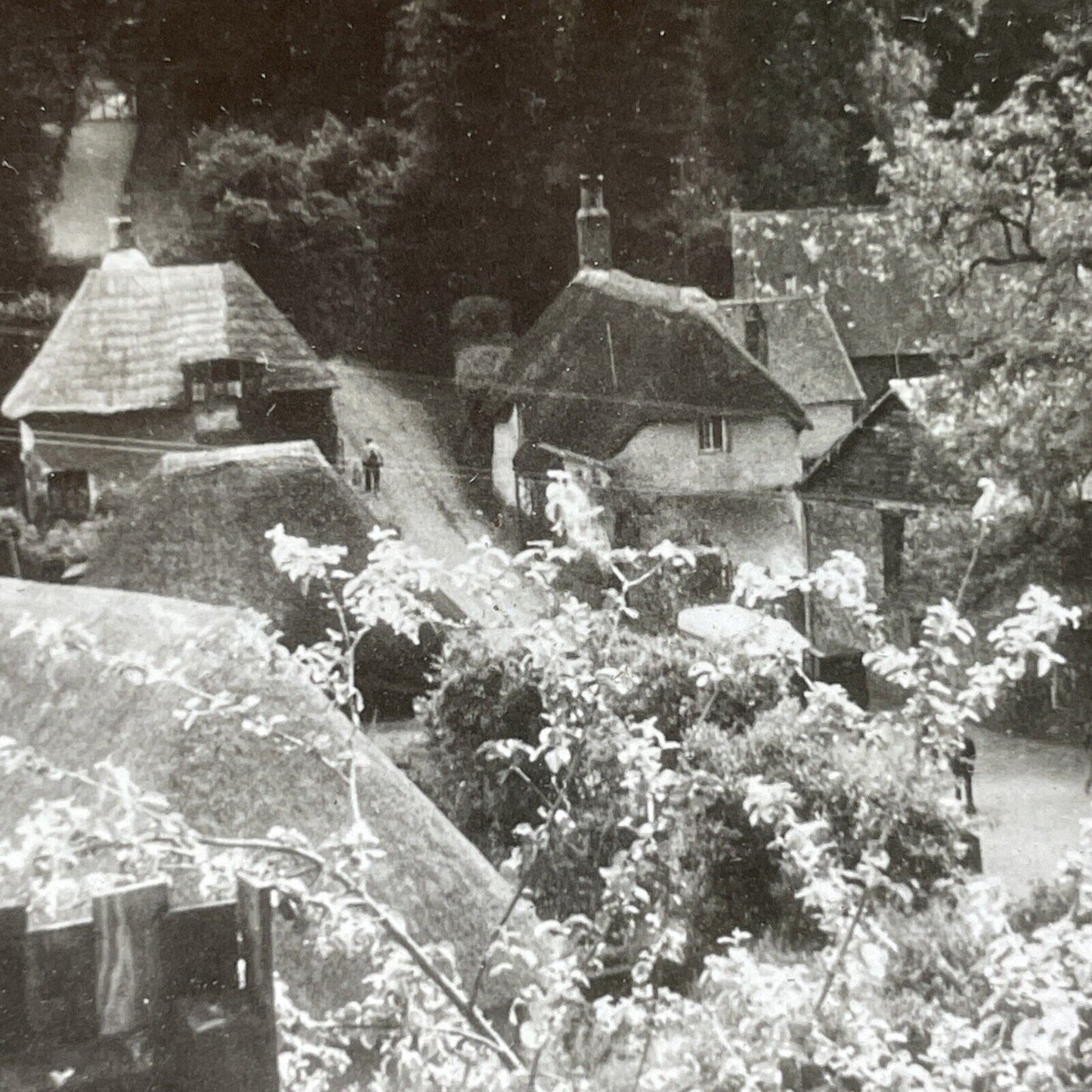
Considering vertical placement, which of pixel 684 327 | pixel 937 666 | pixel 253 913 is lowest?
pixel 253 913

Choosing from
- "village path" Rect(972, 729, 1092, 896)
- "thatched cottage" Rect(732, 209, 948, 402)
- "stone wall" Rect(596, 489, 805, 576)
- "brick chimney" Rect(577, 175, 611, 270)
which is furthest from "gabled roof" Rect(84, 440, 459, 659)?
"village path" Rect(972, 729, 1092, 896)

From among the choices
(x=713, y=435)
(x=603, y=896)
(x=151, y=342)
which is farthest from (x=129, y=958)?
(x=713, y=435)

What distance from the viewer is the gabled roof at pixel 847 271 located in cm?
400

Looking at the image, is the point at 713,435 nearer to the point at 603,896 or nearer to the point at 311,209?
the point at 311,209

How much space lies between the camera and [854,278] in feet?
13.4

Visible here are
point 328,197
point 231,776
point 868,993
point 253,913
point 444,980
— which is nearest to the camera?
point 253,913

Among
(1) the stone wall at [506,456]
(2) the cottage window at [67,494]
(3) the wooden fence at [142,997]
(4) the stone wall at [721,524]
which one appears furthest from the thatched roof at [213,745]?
(4) the stone wall at [721,524]

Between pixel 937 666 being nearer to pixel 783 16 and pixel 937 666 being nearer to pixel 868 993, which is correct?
pixel 868 993

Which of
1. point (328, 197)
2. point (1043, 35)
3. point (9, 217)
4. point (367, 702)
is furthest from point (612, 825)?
point (1043, 35)

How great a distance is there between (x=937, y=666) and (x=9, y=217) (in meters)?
2.43

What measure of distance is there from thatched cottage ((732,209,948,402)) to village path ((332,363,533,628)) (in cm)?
99

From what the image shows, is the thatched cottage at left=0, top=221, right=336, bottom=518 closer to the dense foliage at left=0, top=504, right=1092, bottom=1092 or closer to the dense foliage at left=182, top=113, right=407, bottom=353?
the dense foliage at left=182, top=113, right=407, bottom=353

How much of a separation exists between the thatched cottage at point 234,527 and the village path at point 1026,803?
67.9 inches

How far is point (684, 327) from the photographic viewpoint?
13.1 feet
